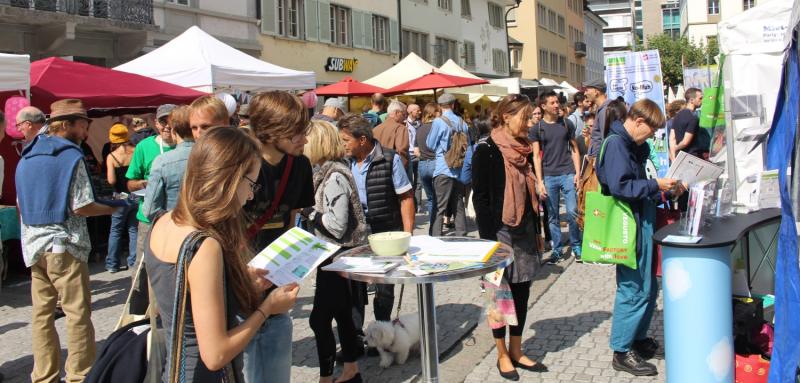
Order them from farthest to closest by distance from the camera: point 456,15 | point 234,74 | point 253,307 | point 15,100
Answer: point 456,15
point 234,74
point 15,100
point 253,307

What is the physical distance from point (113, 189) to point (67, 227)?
4300 mm

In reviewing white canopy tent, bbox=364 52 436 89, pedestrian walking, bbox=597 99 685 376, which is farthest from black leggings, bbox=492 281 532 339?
white canopy tent, bbox=364 52 436 89

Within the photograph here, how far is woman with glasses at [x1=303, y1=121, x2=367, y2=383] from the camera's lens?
4.20 meters

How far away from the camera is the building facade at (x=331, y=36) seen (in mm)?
21094

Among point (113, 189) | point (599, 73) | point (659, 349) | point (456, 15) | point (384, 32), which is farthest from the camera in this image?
point (599, 73)

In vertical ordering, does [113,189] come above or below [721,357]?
above

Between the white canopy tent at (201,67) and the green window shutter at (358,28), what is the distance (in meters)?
13.9

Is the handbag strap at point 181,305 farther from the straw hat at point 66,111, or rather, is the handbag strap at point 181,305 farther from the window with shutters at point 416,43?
the window with shutters at point 416,43

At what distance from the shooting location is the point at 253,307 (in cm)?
238

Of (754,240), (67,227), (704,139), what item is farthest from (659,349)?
(704,139)

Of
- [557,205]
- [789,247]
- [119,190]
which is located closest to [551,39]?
[557,205]

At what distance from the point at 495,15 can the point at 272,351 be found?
130 feet

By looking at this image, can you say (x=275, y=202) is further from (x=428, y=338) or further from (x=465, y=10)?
(x=465, y=10)

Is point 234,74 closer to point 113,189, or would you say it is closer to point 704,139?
point 113,189
